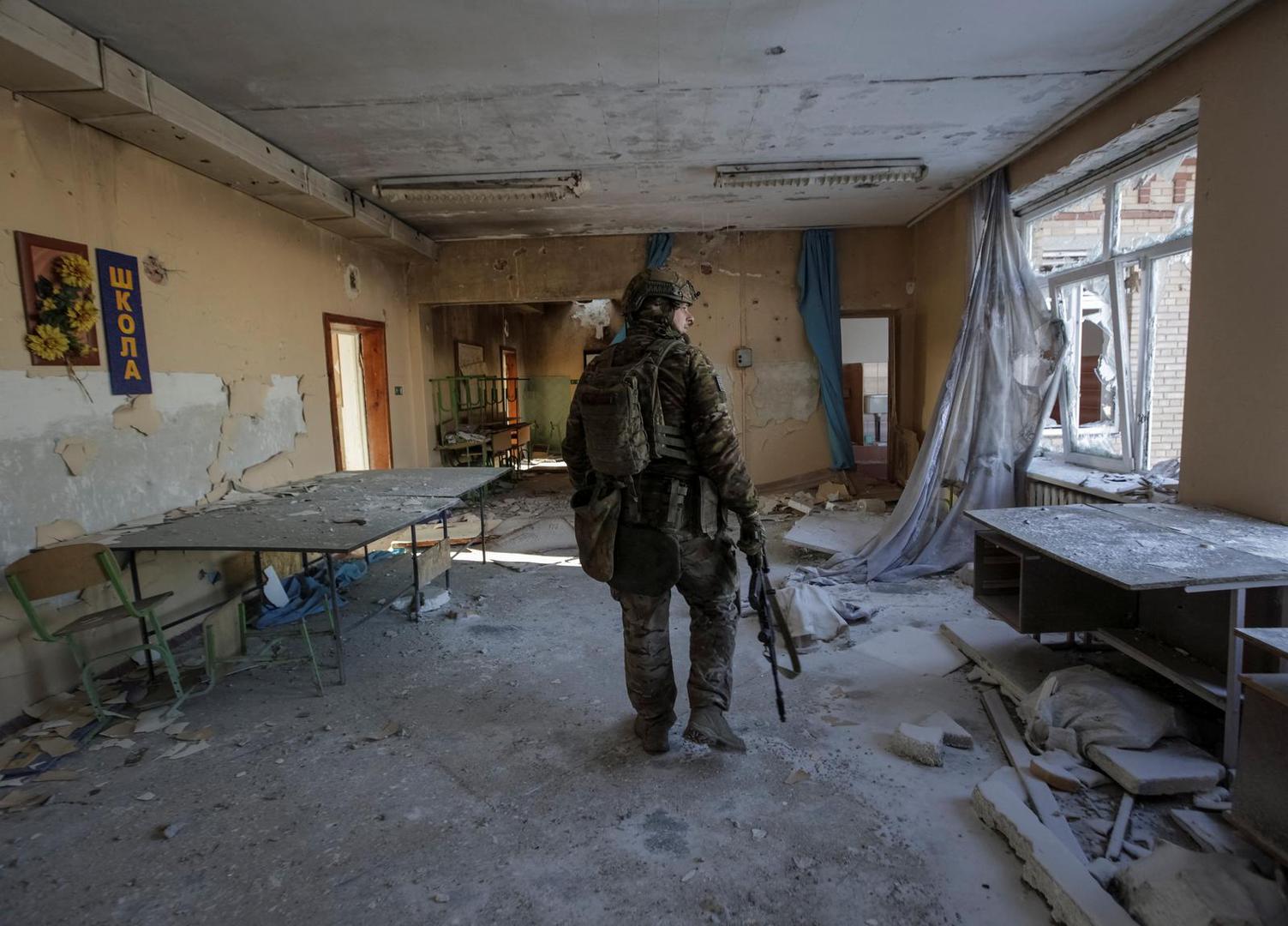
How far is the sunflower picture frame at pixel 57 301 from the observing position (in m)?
A: 3.11

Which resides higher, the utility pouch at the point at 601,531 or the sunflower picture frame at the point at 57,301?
the sunflower picture frame at the point at 57,301

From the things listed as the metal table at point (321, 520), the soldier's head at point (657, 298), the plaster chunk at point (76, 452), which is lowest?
the metal table at point (321, 520)

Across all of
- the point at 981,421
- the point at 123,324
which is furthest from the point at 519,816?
the point at 981,421

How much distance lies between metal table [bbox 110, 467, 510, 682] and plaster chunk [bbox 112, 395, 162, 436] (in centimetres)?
55

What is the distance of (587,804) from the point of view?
2.26 m

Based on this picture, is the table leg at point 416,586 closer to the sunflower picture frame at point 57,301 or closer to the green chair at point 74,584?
the green chair at point 74,584

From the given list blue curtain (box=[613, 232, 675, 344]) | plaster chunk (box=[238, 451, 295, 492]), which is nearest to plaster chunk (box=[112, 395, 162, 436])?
plaster chunk (box=[238, 451, 295, 492])

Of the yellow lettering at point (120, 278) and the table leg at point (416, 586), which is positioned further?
the table leg at point (416, 586)

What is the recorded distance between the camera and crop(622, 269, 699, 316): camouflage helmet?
2.53 metres

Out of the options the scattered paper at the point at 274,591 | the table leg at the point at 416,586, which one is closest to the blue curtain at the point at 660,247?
the table leg at the point at 416,586

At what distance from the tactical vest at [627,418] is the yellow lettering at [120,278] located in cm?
293

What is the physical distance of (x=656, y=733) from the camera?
99.7 inches

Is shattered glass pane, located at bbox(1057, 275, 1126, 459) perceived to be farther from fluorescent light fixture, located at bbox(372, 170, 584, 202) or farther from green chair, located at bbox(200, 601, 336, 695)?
green chair, located at bbox(200, 601, 336, 695)

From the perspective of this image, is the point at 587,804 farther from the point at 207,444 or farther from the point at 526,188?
the point at 526,188
